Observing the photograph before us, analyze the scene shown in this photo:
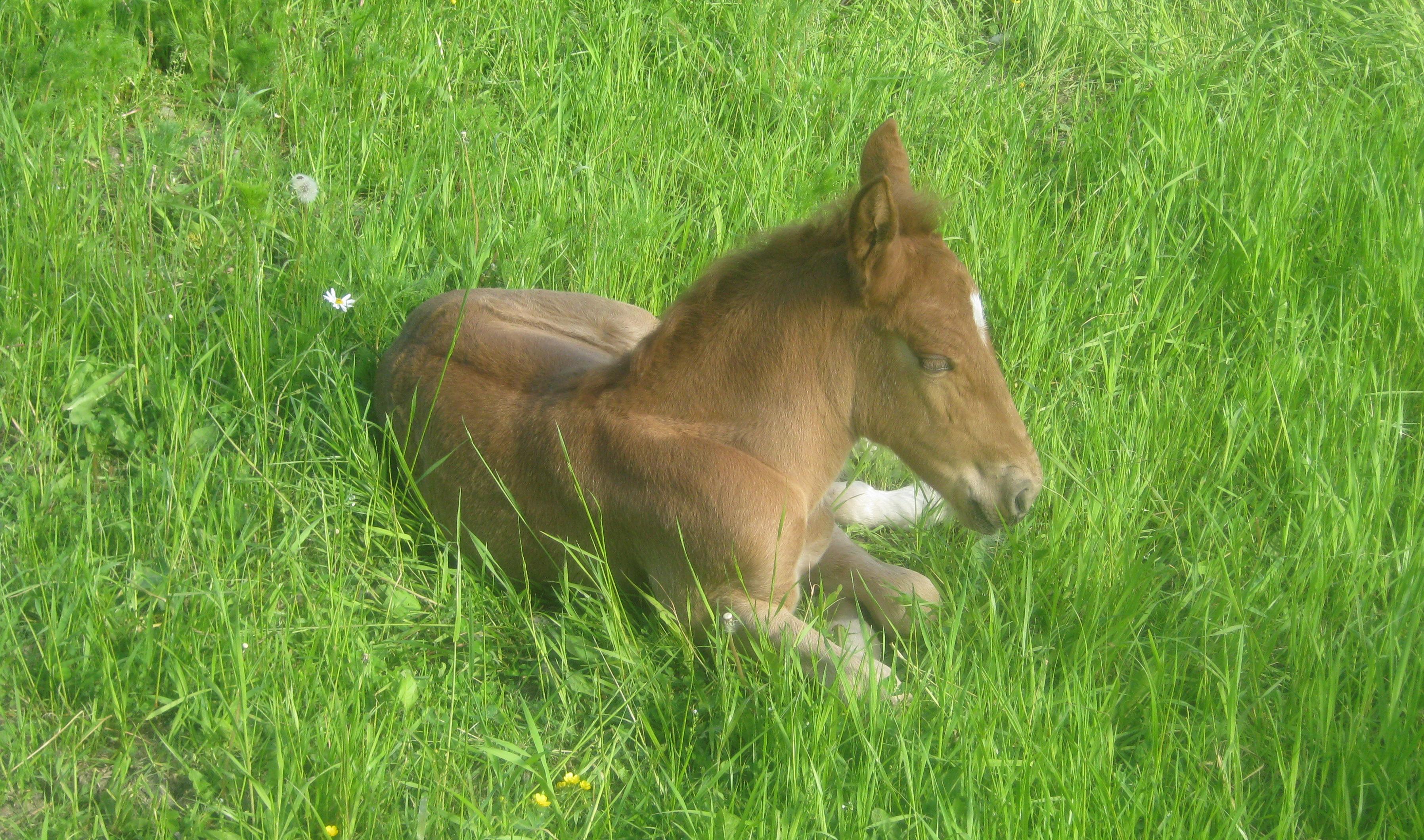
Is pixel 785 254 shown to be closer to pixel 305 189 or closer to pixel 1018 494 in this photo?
pixel 1018 494

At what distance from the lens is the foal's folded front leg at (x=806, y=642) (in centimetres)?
277

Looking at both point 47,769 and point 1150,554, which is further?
point 1150,554

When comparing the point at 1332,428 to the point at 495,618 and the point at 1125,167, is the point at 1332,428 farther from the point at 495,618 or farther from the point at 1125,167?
the point at 495,618

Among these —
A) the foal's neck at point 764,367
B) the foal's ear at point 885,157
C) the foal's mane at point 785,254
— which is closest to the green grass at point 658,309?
the foal's neck at point 764,367

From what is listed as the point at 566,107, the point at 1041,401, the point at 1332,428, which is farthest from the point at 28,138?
the point at 1332,428

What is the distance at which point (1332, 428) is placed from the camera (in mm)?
3691

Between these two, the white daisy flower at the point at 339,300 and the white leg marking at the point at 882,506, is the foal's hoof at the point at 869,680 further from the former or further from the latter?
the white daisy flower at the point at 339,300

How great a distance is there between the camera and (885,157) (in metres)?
3.13

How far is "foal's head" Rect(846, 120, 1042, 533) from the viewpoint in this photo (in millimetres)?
2877

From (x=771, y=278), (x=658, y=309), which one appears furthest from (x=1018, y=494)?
(x=658, y=309)

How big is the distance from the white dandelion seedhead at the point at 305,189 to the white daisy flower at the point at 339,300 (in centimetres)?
43

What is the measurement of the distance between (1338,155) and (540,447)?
3.69 metres

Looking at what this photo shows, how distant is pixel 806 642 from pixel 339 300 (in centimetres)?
183

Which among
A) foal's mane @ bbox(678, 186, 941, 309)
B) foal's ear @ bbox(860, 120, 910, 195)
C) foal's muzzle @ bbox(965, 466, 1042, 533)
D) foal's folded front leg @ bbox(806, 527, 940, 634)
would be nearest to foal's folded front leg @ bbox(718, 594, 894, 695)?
foal's folded front leg @ bbox(806, 527, 940, 634)
